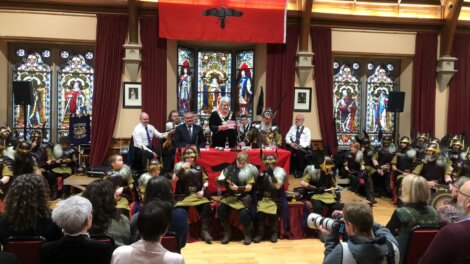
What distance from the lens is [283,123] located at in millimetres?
10250

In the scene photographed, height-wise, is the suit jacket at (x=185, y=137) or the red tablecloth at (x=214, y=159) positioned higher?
the suit jacket at (x=185, y=137)

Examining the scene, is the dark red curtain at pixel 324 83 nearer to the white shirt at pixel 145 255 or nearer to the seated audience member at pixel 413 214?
the seated audience member at pixel 413 214

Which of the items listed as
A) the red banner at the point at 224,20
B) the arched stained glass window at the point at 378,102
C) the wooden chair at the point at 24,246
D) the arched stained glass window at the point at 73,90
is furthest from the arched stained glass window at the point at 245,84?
the wooden chair at the point at 24,246

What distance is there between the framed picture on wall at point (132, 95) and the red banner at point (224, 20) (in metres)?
1.25

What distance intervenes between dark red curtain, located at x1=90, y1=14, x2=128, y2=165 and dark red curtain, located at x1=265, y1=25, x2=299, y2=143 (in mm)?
3281

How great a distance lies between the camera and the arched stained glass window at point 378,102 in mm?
11359

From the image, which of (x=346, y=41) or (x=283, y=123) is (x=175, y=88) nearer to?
(x=283, y=123)

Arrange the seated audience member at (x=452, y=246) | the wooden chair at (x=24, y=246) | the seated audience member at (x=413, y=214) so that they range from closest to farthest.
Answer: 1. the seated audience member at (x=452, y=246)
2. the wooden chair at (x=24, y=246)
3. the seated audience member at (x=413, y=214)

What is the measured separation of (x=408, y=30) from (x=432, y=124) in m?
2.33

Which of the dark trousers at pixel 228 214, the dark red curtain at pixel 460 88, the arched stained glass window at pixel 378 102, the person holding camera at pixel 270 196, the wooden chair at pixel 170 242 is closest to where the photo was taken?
the wooden chair at pixel 170 242

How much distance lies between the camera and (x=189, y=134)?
8016 millimetres

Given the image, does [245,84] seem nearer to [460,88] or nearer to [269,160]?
[269,160]

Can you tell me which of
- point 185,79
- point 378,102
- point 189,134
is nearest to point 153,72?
point 185,79

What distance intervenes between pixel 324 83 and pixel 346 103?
115 centimetres
